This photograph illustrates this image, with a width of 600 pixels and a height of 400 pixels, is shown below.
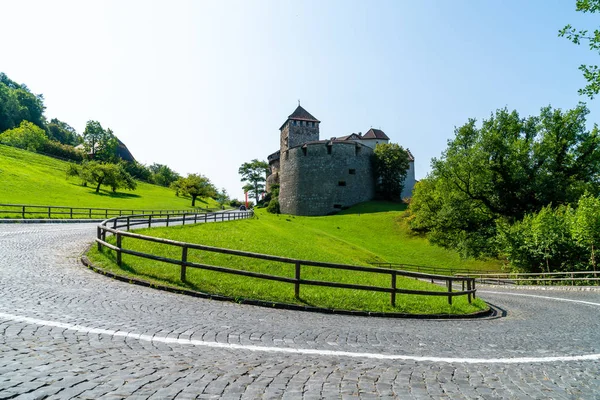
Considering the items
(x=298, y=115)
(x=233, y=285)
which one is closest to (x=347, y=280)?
(x=233, y=285)

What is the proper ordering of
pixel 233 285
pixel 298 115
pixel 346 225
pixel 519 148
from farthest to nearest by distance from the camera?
pixel 298 115 → pixel 346 225 → pixel 519 148 → pixel 233 285

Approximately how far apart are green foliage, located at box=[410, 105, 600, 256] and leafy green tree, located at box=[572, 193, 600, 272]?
627 cm

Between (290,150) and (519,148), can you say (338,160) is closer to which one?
(290,150)

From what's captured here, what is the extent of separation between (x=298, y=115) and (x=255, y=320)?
260 ft

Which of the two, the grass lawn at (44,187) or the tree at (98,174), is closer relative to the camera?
the grass lawn at (44,187)

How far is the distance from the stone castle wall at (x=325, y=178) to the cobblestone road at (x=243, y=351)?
58.5 metres

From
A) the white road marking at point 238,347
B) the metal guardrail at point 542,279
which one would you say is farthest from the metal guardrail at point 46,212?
the metal guardrail at point 542,279

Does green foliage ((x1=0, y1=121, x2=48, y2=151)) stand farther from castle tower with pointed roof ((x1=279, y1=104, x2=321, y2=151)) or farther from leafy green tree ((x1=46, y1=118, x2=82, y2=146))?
castle tower with pointed roof ((x1=279, y1=104, x2=321, y2=151))

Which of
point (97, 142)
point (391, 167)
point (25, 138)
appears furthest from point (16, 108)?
point (391, 167)

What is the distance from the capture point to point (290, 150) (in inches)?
2817

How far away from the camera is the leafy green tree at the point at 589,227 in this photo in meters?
22.3

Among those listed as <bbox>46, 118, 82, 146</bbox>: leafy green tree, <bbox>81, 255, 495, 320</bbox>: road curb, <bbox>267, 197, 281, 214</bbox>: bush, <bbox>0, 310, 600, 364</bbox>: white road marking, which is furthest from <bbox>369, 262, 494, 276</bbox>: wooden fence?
<bbox>46, 118, 82, 146</bbox>: leafy green tree

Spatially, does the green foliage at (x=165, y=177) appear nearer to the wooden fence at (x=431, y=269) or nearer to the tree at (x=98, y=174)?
the tree at (x=98, y=174)

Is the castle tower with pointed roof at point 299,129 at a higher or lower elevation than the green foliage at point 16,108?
lower
